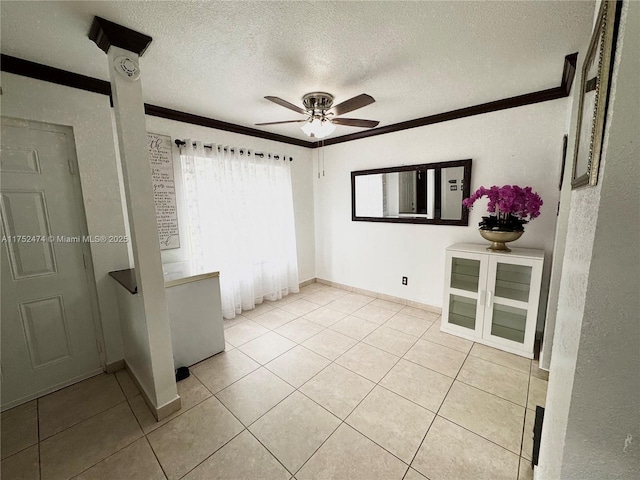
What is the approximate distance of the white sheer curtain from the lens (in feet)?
9.33

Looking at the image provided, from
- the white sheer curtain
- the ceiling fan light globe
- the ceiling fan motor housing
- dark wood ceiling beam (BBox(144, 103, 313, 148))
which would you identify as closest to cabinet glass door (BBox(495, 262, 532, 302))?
the ceiling fan light globe

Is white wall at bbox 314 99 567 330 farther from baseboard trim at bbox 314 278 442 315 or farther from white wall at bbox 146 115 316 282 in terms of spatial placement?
white wall at bbox 146 115 316 282

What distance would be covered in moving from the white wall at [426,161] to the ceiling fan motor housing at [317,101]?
130cm

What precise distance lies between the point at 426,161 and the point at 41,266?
370cm

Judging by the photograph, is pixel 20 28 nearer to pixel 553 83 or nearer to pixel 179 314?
pixel 179 314

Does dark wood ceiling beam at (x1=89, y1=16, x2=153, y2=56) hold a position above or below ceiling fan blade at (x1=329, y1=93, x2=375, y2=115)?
above

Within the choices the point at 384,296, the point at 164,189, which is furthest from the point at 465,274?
the point at 164,189

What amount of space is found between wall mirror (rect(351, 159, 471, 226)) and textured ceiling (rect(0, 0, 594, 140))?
833 mm

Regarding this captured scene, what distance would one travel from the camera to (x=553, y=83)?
84.0 inches

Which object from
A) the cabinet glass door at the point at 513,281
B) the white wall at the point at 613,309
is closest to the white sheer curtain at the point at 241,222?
the cabinet glass door at the point at 513,281

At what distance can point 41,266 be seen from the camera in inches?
74.9

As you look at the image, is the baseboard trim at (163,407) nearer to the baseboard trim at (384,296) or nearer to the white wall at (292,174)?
the white wall at (292,174)

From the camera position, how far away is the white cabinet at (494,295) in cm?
224

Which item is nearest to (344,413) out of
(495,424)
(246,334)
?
(495,424)
